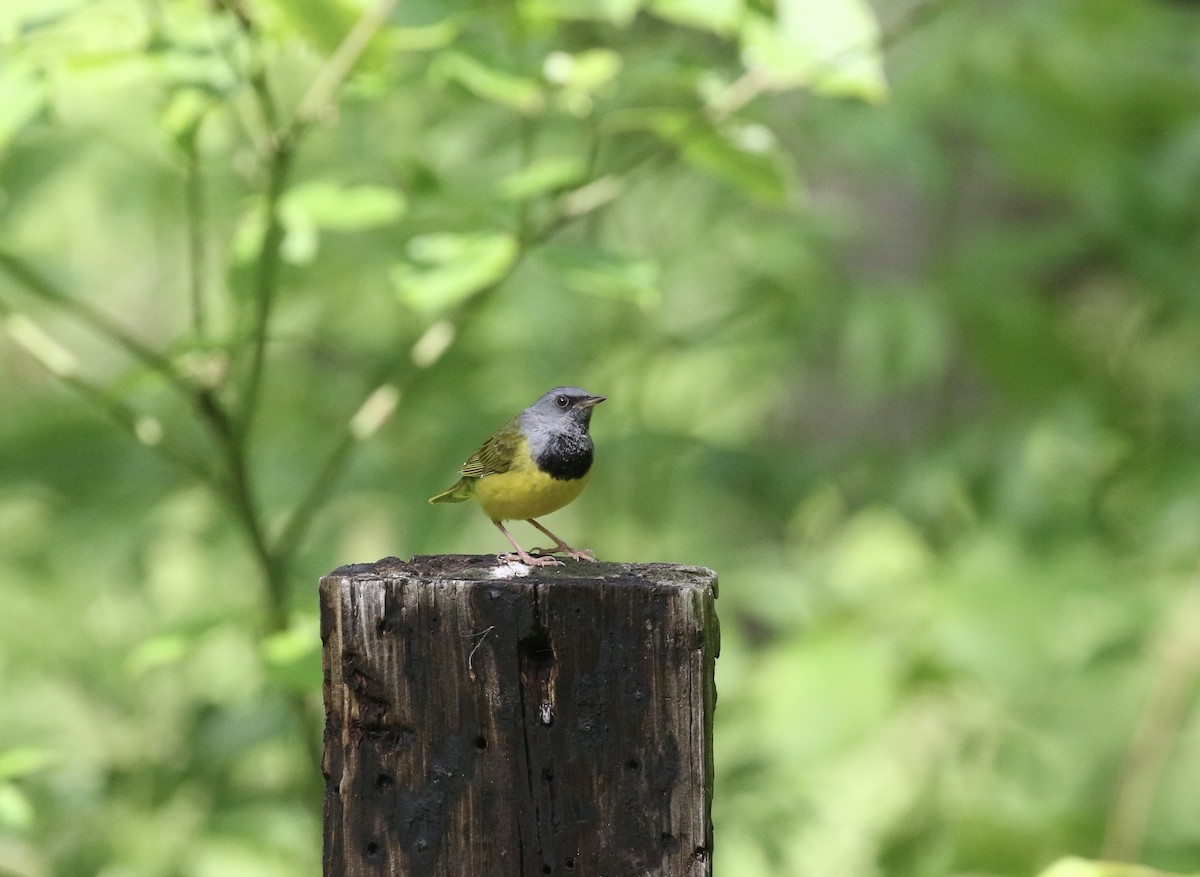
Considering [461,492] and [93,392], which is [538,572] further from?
[93,392]

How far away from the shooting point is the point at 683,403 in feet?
23.0

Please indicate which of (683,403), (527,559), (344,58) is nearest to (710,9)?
(344,58)

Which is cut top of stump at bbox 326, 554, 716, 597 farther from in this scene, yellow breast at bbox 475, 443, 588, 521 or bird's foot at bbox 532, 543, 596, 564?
yellow breast at bbox 475, 443, 588, 521

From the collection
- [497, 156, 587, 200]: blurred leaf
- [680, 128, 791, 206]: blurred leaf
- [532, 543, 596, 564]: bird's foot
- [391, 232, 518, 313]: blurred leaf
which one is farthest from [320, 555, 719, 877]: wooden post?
[680, 128, 791, 206]: blurred leaf

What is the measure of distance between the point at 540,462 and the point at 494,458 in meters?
0.19

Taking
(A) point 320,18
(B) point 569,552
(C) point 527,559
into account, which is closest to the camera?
(C) point 527,559

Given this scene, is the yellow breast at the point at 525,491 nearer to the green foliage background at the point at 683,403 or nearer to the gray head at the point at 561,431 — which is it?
the gray head at the point at 561,431

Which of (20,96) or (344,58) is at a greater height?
(344,58)

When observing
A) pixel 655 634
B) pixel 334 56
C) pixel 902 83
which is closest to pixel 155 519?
pixel 334 56

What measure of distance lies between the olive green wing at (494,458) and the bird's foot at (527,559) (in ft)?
1.58

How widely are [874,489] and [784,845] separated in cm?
149

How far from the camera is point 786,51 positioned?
10.1ft

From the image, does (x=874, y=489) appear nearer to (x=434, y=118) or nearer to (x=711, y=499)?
(x=711, y=499)

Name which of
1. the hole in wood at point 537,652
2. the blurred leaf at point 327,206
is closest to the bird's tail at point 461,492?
the blurred leaf at point 327,206
